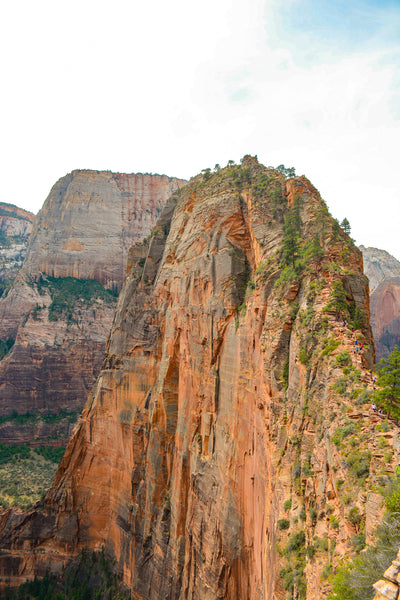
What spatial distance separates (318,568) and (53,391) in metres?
87.6

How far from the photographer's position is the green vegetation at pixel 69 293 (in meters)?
103

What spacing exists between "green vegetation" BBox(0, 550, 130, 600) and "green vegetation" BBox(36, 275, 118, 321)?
59.1 m

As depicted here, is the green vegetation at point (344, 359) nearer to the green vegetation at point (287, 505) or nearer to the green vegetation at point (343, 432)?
the green vegetation at point (343, 432)

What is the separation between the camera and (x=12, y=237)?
160 meters

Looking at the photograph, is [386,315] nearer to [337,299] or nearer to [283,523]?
[337,299]

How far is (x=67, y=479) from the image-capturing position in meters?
53.4

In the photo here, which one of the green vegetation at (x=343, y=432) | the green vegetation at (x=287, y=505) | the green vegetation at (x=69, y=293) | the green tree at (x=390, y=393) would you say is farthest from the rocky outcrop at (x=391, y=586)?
the green vegetation at (x=69, y=293)

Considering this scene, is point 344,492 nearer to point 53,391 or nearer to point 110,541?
point 110,541

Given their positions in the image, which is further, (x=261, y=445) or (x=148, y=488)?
(x=148, y=488)

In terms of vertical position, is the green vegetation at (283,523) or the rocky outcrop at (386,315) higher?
the rocky outcrop at (386,315)

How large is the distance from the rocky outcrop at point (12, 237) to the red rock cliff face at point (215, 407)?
94.2 meters

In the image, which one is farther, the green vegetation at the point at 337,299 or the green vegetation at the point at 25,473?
the green vegetation at the point at 25,473

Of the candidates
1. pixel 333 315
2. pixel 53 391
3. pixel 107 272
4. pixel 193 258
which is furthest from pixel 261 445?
pixel 107 272

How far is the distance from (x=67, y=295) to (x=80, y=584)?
68.8 m
